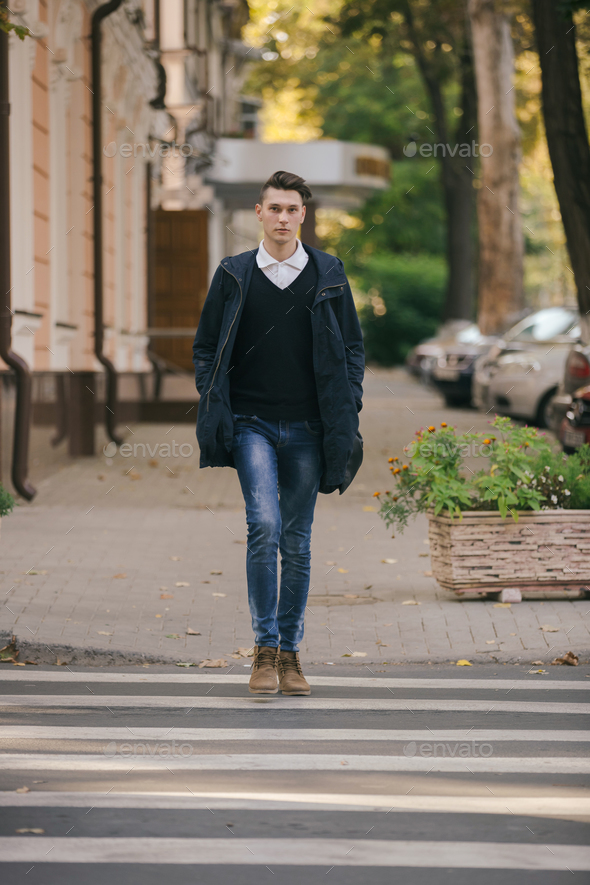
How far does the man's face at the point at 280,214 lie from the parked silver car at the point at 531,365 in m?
13.1

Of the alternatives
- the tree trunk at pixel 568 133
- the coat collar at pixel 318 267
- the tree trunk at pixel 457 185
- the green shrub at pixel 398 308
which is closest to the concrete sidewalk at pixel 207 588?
the coat collar at pixel 318 267

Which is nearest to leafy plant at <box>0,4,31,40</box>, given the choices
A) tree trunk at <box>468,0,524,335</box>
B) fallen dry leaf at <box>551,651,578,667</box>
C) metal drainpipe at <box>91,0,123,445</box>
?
fallen dry leaf at <box>551,651,578,667</box>

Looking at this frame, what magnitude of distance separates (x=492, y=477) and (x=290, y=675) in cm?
234

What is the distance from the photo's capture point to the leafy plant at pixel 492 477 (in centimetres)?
728

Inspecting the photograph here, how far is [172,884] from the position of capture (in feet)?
10.9

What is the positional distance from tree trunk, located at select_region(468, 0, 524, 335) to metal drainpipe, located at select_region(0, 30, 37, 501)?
16.8m

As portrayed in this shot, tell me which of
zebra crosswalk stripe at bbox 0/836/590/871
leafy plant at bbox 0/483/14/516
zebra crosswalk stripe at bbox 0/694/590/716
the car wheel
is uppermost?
leafy plant at bbox 0/483/14/516

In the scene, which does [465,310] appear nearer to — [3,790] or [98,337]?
[98,337]

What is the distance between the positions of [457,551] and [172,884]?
4148 mm

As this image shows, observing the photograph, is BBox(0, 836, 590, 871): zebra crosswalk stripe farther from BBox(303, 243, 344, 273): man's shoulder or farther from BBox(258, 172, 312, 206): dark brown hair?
BBox(258, 172, 312, 206): dark brown hair

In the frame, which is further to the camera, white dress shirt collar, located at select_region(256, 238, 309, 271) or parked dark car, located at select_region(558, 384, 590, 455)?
parked dark car, located at select_region(558, 384, 590, 455)

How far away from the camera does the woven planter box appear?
7.27 m

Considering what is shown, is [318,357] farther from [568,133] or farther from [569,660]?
[568,133]

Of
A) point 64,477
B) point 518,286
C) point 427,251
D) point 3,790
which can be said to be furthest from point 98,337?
point 427,251
